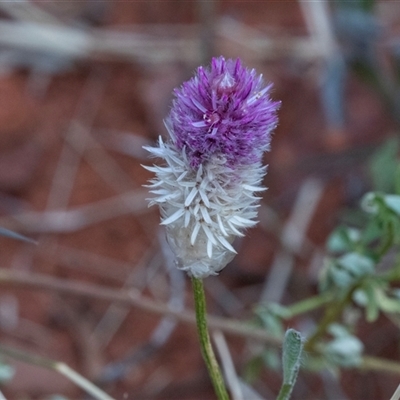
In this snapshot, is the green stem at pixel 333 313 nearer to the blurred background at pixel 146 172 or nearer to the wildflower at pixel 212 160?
the blurred background at pixel 146 172

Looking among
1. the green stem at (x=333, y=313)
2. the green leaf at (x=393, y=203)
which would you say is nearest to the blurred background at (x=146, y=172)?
the green stem at (x=333, y=313)

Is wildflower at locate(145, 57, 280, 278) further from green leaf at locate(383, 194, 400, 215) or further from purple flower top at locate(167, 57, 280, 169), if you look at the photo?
green leaf at locate(383, 194, 400, 215)

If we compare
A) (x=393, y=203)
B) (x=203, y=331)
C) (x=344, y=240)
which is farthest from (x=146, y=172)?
Result: (x=203, y=331)

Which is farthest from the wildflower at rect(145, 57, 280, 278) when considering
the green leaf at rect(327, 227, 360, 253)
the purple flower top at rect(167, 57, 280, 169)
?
the green leaf at rect(327, 227, 360, 253)

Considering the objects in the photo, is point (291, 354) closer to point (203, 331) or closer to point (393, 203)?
point (203, 331)

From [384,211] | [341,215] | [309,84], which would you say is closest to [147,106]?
[309,84]

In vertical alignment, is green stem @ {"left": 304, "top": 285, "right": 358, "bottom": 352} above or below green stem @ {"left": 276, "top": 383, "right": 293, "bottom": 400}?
above

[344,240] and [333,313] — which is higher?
[344,240]
